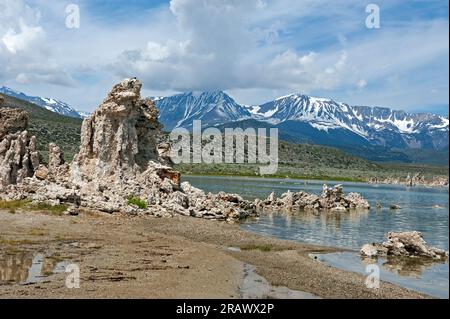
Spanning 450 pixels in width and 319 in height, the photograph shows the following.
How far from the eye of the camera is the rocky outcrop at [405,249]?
121ft

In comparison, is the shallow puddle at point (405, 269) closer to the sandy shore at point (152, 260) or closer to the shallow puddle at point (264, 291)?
the sandy shore at point (152, 260)

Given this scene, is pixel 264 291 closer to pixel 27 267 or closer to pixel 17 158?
pixel 27 267

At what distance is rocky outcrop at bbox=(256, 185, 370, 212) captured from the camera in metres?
76.9

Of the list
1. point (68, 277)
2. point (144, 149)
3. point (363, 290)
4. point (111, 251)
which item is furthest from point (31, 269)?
point (144, 149)

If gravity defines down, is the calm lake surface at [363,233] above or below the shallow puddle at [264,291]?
below

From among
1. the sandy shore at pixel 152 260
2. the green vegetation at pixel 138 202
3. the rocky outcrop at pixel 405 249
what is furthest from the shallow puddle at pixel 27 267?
the rocky outcrop at pixel 405 249

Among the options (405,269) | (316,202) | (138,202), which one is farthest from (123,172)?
(316,202)

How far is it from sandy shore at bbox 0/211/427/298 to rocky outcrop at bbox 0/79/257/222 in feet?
19.6

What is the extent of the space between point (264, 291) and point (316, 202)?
58.2 meters

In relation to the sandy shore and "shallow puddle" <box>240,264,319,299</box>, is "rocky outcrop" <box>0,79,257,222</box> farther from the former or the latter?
"shallow puddle" <box>240,264,319,299</box>

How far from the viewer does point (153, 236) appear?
38.4 m

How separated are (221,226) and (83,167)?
18659 millimetres

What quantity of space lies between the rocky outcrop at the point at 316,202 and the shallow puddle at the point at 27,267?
1942 inches
